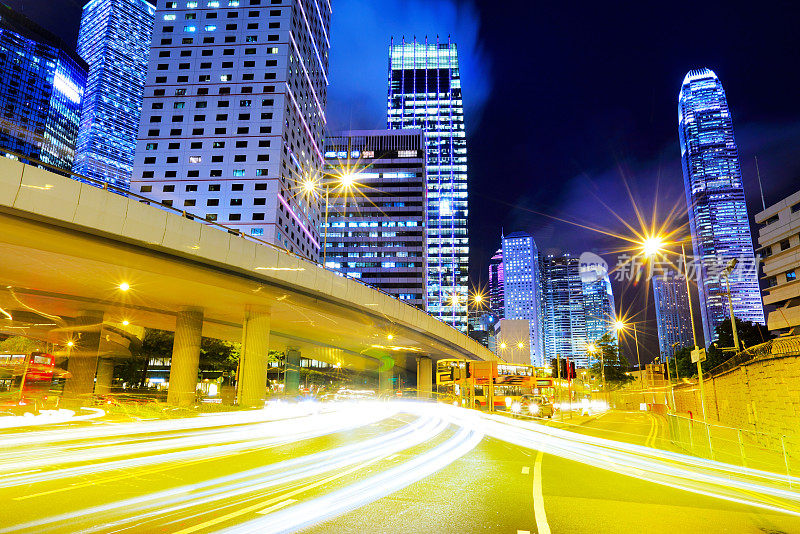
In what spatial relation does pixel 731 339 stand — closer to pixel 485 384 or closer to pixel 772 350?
pixel 485 384

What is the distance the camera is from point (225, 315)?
40.5 metres

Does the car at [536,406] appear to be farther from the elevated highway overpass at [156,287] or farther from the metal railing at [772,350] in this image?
the metal railing at [772,350]

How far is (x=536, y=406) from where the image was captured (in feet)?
125

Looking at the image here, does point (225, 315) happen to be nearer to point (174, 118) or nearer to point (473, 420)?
point (473, 420)

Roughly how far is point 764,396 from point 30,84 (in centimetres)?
22990

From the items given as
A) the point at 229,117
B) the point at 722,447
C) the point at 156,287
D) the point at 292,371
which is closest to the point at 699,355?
the point at 722,447

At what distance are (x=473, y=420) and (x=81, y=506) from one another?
2413 cm

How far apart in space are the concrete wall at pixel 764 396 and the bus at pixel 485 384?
541 inches

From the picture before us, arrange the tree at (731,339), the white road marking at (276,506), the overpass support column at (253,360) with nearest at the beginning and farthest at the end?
the white road marking at (276,506) < the overpass support column at (253,360) < the tree at (731,339)

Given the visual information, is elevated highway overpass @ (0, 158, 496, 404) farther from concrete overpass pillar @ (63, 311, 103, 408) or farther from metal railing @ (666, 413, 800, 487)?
metal railing @ (666, 413, 800, 487)

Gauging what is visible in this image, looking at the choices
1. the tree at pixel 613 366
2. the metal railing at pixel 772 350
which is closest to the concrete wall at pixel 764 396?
the metal railing at pixel 772 350

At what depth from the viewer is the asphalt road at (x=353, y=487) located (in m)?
6.88

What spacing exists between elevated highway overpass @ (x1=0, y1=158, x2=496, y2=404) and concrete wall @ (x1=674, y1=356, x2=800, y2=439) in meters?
24.1

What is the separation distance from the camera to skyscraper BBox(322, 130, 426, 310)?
142750 millimetres
